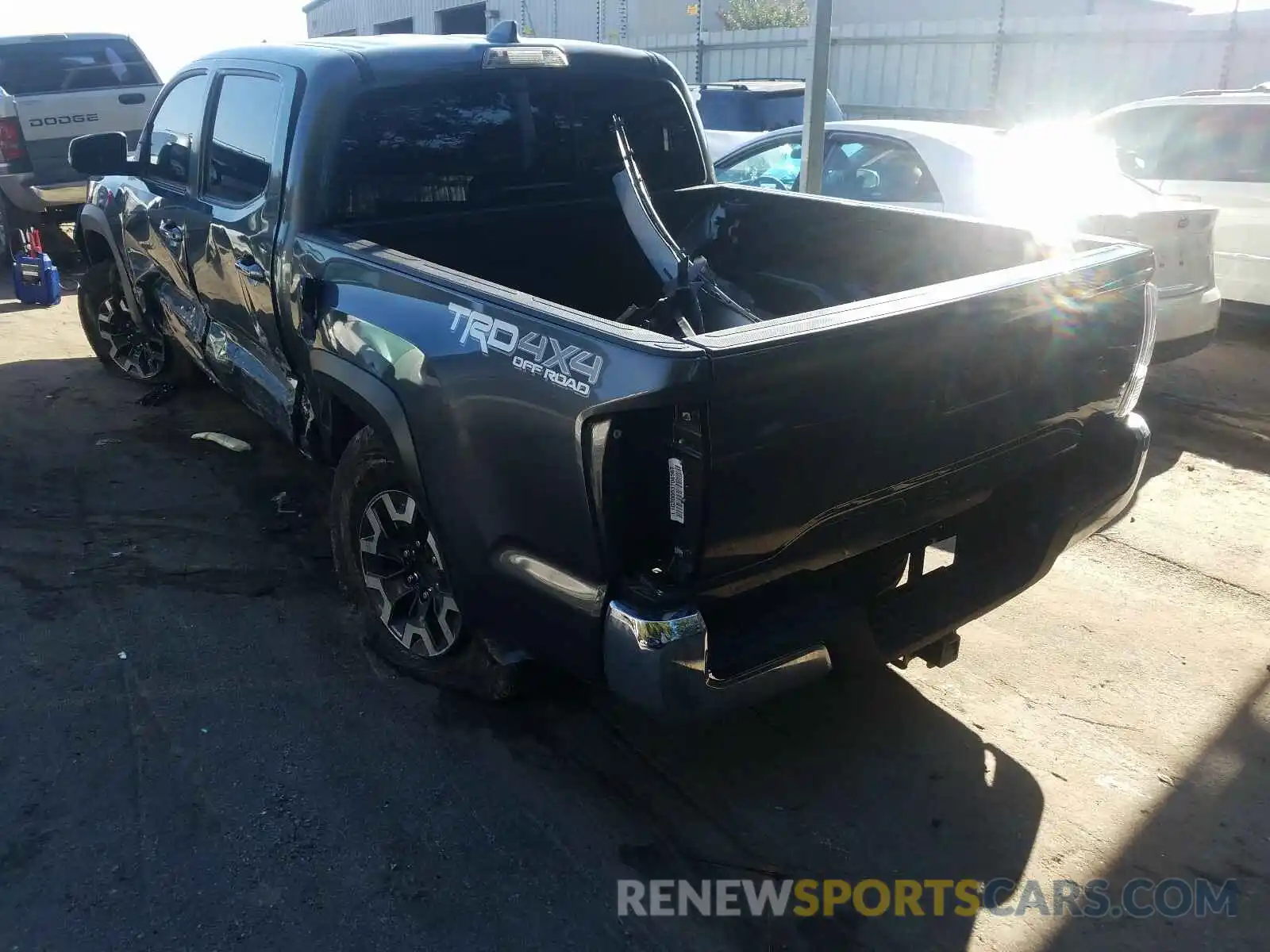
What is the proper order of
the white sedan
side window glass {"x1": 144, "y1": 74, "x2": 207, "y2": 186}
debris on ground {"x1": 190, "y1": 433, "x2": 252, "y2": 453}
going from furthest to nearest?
the white sedan → debris on ground {"x1": 190, "y1": 433, "x2": 252, "y2": 453} → side window glass {"x1": 144, "y1": 74, "x2": 207, "y2": 186}

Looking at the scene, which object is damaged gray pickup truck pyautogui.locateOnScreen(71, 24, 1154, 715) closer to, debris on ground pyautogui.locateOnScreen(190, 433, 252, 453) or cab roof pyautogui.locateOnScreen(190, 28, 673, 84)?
cab roof pyautogui.locateOnScreen(190, 28, 673, 84)

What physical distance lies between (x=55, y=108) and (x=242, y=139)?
6905 millimetres

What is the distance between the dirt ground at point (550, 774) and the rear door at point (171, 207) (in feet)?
3.97

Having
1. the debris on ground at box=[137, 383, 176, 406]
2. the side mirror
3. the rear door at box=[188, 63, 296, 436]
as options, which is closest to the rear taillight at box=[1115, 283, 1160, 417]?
the rear door at box=[188, 63, 296, 436]

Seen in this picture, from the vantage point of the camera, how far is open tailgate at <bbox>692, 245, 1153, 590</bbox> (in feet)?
7.57

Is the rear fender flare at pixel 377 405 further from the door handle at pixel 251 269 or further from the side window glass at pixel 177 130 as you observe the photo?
the side window glass at pixel 177 130

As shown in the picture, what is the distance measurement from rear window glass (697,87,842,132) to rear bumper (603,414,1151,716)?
29.3 feet

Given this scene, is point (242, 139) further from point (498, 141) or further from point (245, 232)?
point (498, 141)

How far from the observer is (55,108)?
9539 millimetres

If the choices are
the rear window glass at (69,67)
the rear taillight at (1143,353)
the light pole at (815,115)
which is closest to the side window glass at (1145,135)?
the light pole at (815,115)

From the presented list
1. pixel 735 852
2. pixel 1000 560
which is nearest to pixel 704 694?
pixel 735 852

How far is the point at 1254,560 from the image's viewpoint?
454 cm

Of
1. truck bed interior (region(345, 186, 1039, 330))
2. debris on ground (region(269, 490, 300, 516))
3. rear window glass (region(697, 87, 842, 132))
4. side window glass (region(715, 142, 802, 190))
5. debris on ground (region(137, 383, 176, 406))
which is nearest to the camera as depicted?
truck bed interior (region(345, 186, 1039, 330))

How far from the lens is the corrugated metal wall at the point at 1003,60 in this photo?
14.0m
